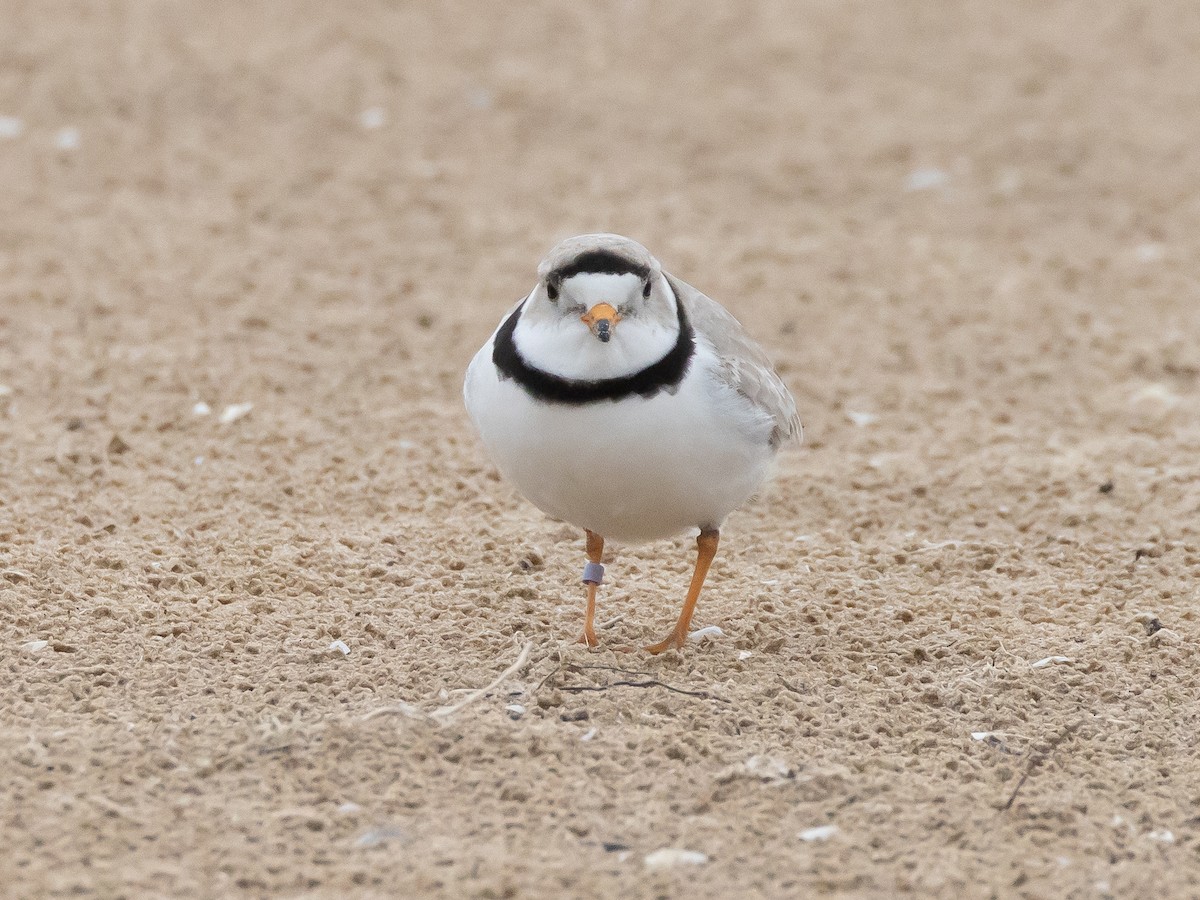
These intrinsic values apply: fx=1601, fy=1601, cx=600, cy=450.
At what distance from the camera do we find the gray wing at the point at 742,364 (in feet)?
13.1

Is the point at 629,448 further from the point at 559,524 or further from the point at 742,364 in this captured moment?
the point at 559,524

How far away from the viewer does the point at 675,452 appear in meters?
3.77

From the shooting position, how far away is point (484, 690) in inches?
152

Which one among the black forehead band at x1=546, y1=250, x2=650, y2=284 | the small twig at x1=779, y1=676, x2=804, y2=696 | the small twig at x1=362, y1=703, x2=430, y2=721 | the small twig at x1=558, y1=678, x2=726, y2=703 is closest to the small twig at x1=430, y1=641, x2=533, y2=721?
the small twig at x1=362, y1=703, x2=430, y2=721

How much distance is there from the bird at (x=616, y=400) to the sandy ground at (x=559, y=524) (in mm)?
493

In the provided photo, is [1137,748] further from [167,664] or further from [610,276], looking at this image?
[167,664]

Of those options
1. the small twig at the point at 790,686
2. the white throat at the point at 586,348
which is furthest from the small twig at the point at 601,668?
the white throat at the point at 586,348

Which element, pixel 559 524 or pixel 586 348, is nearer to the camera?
pixel 586 348

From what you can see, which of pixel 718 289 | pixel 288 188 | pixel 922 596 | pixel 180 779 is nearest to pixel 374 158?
pixel 288 188

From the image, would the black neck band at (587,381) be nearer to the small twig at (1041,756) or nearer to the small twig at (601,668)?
the small twig at (601,668)

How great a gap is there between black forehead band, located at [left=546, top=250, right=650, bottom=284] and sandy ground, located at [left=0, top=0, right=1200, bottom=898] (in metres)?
1.01

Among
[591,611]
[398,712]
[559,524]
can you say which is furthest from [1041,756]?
[559,524]

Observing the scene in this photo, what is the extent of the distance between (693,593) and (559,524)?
922 mm

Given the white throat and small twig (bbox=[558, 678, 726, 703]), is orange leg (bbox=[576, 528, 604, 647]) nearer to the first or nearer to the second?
small twig (bbox=[558, 678, 726, 703])
